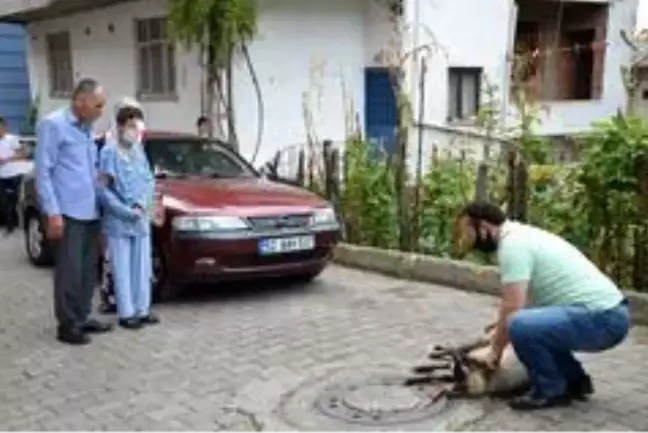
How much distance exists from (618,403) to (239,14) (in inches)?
358

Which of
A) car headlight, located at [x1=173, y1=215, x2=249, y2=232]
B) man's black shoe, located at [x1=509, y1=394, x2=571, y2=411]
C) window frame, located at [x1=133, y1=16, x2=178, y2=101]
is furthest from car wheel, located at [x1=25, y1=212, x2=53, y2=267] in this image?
man's black shoe, located at [x1=509, y1=394, x2=571, y2=411]

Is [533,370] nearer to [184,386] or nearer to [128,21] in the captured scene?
[184,386]

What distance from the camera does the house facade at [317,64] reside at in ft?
45.0

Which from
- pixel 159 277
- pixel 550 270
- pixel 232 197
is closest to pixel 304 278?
pixel 232 197

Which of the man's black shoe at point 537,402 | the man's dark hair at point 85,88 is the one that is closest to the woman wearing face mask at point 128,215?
the man's dark hair at point 85,88

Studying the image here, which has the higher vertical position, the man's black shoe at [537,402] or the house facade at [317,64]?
the house facade at [317,64]

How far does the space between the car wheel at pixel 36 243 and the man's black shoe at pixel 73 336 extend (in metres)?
3.11

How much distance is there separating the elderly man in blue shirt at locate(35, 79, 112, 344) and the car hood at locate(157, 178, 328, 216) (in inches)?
41.3

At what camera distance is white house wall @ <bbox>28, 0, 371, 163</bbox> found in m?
13.6

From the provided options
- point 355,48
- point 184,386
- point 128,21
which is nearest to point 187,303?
point 184,386

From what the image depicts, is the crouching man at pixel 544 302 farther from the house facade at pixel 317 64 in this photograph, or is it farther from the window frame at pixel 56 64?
the window frame at pixel 56 64

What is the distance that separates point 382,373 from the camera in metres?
5.10

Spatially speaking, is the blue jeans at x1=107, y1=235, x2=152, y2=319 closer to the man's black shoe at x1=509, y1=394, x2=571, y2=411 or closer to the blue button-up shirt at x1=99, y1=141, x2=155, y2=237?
the blue button-up shirt at x1=99, y1=141, x2=155, y2=237

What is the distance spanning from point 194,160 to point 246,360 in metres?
3.06
